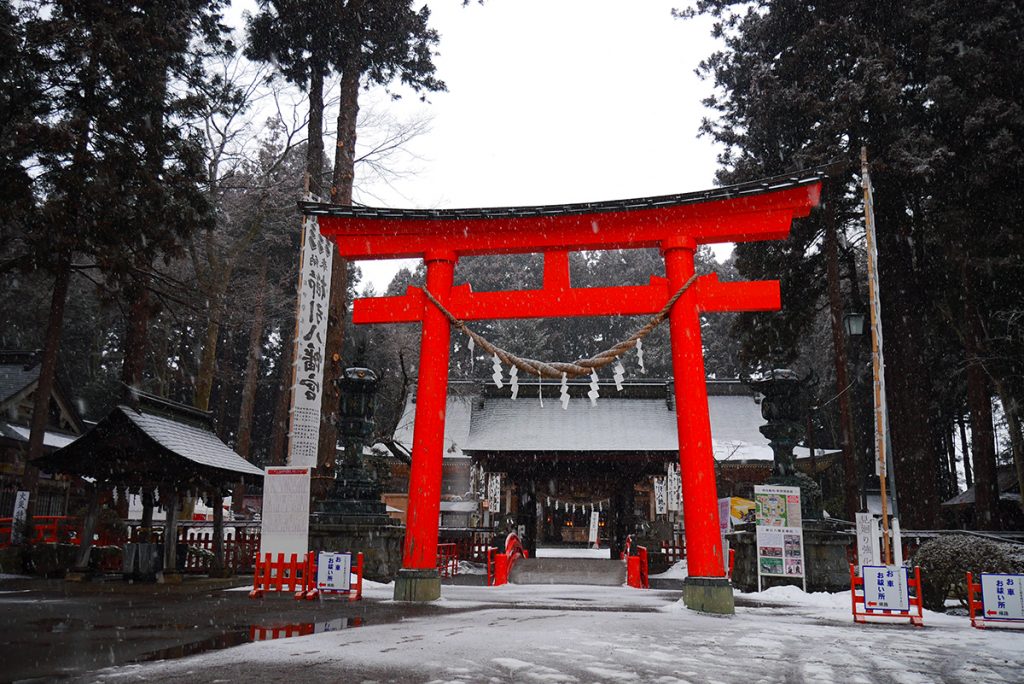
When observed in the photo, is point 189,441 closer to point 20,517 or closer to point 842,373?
point 20,517

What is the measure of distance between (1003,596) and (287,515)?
10069mm

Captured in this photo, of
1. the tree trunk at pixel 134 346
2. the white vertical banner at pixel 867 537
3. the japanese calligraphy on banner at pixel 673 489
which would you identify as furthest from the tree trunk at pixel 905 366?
the tree trunk at pixel 134 346

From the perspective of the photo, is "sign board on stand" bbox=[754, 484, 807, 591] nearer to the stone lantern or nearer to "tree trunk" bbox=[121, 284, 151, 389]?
the stone lantern

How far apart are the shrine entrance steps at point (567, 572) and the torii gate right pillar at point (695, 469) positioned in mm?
7941

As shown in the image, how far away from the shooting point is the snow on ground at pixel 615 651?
507cm

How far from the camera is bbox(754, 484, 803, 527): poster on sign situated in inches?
501

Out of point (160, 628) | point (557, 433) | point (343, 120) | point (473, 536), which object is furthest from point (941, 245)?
point (160, 628)

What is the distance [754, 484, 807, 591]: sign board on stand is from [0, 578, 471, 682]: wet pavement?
6571 millimetres

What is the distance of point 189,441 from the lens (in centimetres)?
1316

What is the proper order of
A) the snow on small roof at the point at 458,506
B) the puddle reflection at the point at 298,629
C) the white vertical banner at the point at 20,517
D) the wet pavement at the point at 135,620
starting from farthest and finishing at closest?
the snow on small roof at the point at 458,506 → the white vertical banner at the point at 20,517 → the puddle reflection at the point at 298,629 → the wet pavement at the point at 135,620

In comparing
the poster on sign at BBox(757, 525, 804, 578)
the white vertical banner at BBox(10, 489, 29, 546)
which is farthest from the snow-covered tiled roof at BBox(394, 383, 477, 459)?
the poster on sign at BBox(757, 525, 804, 578)

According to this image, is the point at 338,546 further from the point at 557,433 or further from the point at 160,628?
the point at 557,433

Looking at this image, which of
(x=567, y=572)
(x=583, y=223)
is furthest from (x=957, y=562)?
(x=567, y=572)

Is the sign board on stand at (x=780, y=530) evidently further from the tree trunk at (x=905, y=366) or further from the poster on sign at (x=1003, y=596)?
the tree trunk at (x=905, y=366)
